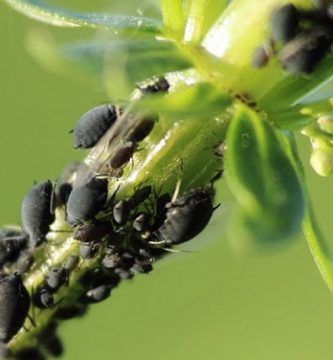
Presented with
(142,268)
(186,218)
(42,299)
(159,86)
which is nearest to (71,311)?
(42,299)

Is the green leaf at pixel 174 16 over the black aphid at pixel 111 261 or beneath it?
over

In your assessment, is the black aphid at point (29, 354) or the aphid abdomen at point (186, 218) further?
the black aphid at point (29, 354)

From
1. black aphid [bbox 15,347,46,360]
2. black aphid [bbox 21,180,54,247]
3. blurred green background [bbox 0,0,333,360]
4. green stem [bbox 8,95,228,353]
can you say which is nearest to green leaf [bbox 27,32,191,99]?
green stem [bbox 8,95,228,353]

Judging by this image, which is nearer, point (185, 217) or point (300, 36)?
point (300, 36)

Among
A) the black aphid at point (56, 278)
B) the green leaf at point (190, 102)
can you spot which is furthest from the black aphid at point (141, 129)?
the black aphid at point (56, 278)

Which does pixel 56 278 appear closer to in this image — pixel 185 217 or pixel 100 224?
pixel 100 224

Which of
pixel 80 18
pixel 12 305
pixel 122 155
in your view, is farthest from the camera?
pixel 12 305

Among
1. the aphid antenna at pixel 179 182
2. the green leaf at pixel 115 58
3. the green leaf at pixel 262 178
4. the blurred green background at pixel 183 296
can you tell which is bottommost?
the blurred green background at pixel 183 296

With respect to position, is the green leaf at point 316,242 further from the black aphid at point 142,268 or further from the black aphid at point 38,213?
the black aphid at point 38,213

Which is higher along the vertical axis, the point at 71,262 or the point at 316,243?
the point at 316,243
